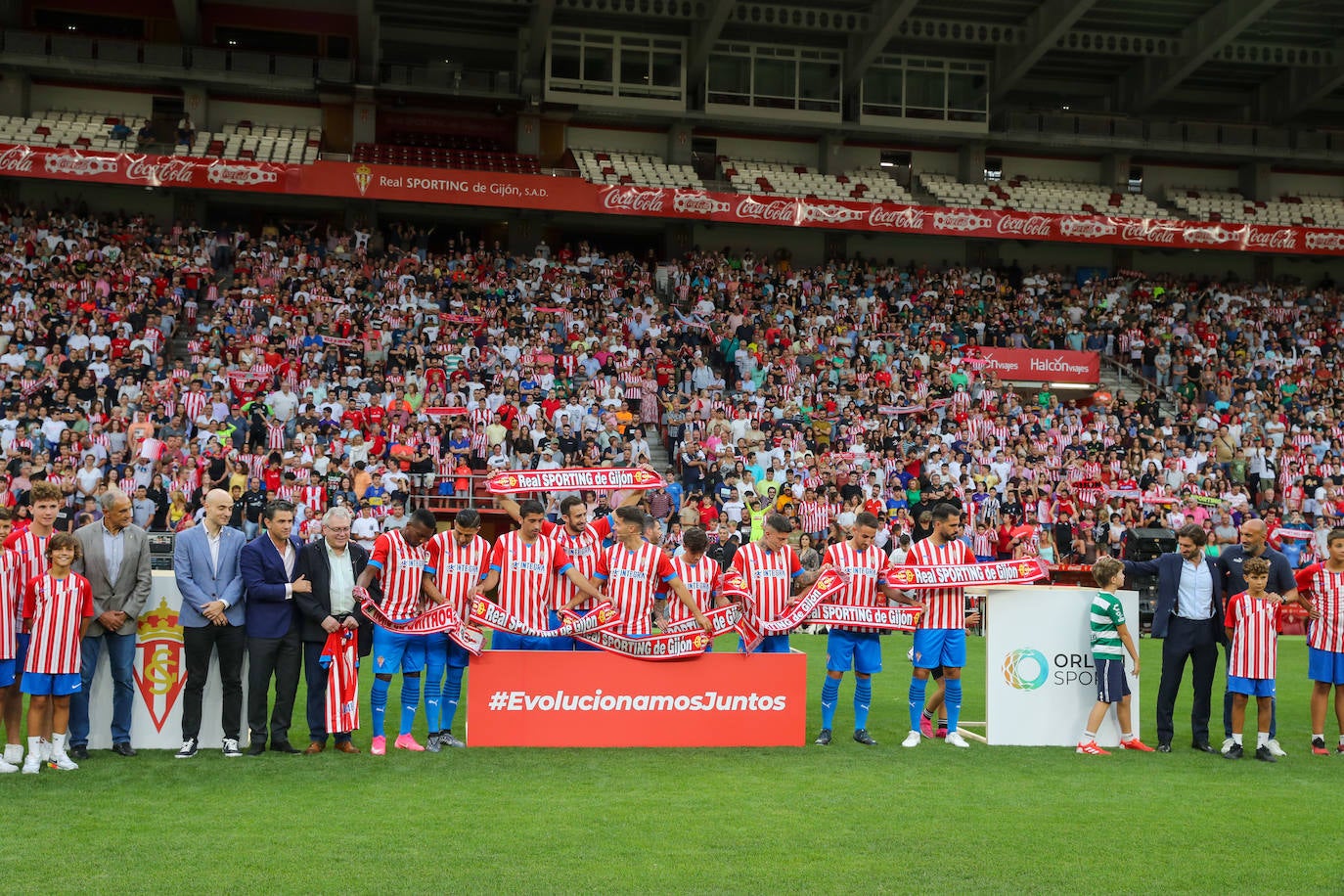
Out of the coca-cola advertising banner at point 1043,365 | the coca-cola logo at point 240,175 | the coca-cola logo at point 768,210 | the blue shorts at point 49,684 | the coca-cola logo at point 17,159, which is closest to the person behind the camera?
the blue shorts at point 49,684

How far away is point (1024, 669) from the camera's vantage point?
10578mm

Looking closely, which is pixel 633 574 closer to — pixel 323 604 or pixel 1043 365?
pixel 323 604

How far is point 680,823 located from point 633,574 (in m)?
3.10

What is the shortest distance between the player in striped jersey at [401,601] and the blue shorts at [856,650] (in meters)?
3.17

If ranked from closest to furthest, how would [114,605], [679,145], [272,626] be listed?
[114,605]
[272,626]
[679,145]

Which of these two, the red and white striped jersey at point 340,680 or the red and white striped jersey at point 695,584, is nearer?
the red and white striped jersey at point 340,680

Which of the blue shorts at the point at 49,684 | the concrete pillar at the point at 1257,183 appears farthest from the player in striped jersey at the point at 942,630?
the concrete pillar at the point at 1257,183

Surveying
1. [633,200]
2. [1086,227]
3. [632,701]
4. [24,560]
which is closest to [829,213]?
[633,200]

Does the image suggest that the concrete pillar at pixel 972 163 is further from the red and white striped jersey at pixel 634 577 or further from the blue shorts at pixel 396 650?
the blue shorts at pixel 396 650

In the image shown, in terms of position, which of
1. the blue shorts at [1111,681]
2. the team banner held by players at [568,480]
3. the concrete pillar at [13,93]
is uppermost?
the concrete pillar at [13,93]

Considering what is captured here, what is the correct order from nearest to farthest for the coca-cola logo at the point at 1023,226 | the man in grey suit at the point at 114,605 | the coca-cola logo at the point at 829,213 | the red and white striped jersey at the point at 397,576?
the man in grey suit at the point at 114,605 < the red and white striped jersey at the point at 397,576 < the coca-cola logo at the point at 829,213 < the coca-cola logo at the point at 1023,226

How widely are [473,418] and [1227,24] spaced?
75.3 feet

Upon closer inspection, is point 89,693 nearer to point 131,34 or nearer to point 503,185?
point 503,185

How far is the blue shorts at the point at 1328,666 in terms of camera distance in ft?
34.3
